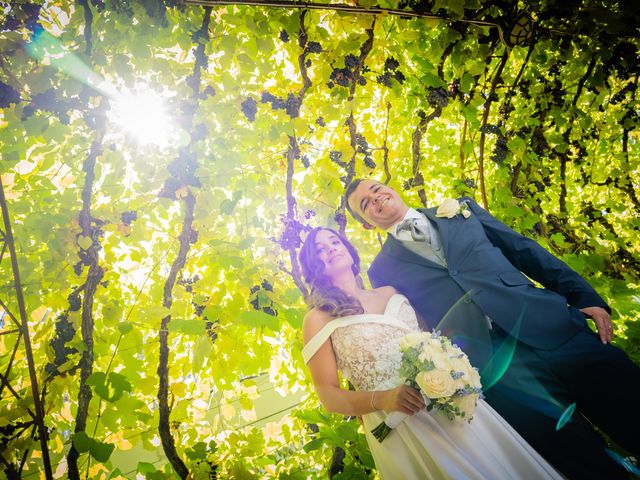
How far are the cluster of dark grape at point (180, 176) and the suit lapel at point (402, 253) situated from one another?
4.26ft

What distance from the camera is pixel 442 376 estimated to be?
3.71 feet

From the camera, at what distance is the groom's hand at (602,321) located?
4.67ft

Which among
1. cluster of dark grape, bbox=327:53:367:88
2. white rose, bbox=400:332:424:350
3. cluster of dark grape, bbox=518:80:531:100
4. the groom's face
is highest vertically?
cluster of dark grape, bbox=327:53:367:88

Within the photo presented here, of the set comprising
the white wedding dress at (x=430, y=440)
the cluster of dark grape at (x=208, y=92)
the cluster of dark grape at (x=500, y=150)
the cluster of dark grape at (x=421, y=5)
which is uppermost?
the cluster of dark grape at (x=208, y=92)

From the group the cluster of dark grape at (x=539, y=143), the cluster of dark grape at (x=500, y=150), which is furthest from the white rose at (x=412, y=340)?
the cluster of dark grape at (x=539, y=143)

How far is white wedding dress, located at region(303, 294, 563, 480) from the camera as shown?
1.24 meters

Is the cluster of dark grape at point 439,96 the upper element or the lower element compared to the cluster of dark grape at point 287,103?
lower

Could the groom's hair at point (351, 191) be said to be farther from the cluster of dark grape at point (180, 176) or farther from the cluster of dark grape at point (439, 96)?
the cluster of dark grape at point (180, 176)

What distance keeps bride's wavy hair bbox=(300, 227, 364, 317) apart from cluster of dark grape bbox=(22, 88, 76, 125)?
61.2 inches

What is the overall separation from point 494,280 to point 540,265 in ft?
1.16

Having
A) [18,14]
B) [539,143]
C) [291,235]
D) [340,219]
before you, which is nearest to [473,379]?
[291,235]

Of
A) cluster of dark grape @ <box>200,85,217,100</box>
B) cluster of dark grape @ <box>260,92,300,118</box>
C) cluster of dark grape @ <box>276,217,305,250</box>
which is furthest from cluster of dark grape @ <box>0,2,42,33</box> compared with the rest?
cluster of dark grape @ <box>276,217,305,250</box>

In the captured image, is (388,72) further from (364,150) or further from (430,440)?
(430,440)

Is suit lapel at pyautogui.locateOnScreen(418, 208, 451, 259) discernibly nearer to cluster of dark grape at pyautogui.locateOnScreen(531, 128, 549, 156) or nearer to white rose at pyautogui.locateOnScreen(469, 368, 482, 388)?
white rose at pyautogui.locateOnScreen(469, 368, 482, 388)
